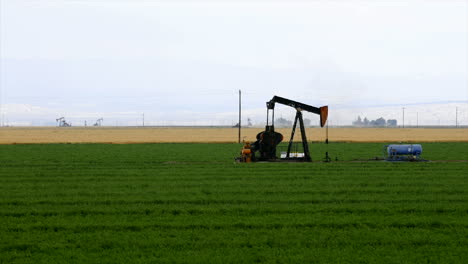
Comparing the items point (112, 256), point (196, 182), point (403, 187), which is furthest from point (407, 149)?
point (112, 256)

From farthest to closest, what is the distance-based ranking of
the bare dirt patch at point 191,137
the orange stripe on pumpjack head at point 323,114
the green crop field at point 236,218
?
the bare dirt patch at point 191,137
the orange stripe on pumpjack head at point 323,114
the green crop field at point 236,218

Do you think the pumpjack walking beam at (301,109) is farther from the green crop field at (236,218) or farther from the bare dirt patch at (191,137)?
the bare dirt patch at (191,137)

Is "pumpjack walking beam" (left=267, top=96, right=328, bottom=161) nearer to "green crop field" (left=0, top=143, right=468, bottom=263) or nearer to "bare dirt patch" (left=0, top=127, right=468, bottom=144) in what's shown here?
"green crop field" (left=0, top=143, right=468, bottom=263)

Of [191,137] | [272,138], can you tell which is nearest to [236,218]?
[272,138]

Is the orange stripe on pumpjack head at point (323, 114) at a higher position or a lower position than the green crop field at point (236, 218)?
higher

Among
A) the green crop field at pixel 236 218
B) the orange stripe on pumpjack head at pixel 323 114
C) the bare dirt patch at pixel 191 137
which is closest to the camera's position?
the green crop field at pixel 236 218

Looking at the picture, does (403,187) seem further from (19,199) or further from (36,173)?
(36,173)

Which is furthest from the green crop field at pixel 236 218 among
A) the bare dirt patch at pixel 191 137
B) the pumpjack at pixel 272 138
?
the bare dirt patch at pixel 191 137

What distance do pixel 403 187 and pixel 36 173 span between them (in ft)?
41.8

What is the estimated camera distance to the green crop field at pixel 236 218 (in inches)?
292

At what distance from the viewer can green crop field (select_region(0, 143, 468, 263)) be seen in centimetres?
742

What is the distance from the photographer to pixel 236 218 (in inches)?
384

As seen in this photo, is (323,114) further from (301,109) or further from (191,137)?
(191,137)

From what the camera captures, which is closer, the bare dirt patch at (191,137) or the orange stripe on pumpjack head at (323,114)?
the orange stripe on pumpjack head at (323,114)
